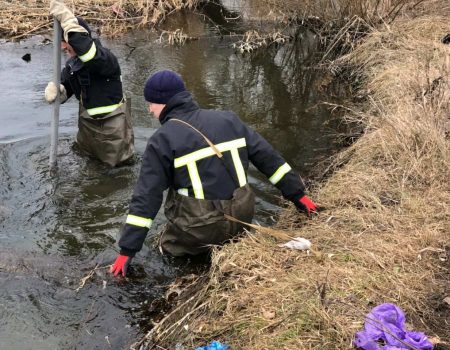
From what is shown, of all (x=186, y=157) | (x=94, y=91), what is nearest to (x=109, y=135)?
(x=94, y=91)

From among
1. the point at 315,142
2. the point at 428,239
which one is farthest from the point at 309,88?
the point at 428,239

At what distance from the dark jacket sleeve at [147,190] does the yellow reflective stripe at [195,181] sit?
0.17 m

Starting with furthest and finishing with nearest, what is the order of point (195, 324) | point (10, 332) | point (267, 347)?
point (10, 332)
point (195, 324)
point (267, 347)

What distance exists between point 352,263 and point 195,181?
1.27 metres

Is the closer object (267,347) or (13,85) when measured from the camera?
(267,347)

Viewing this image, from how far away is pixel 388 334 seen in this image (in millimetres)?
2643

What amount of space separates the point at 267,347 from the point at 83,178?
3580 millimetres

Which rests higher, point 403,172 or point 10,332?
point 403,172

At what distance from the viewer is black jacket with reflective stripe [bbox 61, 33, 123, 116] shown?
15.7ft

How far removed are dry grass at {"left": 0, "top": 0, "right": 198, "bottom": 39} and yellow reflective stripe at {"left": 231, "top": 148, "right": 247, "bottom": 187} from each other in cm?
910

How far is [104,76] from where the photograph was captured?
5.22m

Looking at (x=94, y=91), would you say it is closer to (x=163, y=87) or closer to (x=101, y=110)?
(x=101, y=110)

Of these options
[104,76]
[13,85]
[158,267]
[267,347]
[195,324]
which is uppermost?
[104,76]

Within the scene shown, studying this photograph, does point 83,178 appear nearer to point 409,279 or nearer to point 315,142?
point 315,142
